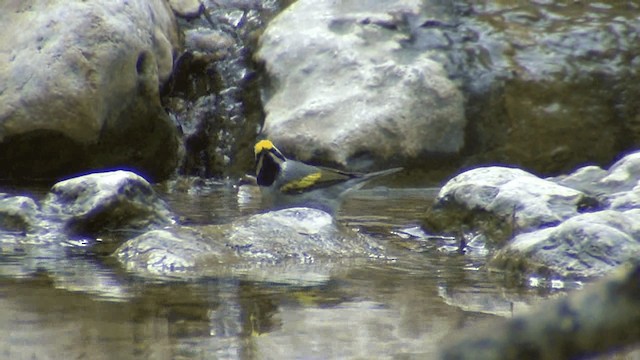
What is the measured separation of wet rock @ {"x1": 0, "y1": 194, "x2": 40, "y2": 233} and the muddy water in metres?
0.63

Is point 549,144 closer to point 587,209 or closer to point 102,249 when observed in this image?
point 587,209

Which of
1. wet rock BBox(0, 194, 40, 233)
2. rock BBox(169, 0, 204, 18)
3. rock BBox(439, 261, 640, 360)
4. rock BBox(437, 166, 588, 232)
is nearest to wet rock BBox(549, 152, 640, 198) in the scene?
rock BBox(437, 166, 588, 232)

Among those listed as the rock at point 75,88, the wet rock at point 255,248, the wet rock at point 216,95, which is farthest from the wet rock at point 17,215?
the wet rock at point 216,95

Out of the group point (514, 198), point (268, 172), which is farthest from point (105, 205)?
point (514, 198)

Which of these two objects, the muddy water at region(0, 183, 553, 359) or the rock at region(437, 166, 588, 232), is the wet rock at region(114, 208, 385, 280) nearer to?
the muddy water at region(0, 183, 553, 359)

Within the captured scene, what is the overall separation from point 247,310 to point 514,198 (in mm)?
2577

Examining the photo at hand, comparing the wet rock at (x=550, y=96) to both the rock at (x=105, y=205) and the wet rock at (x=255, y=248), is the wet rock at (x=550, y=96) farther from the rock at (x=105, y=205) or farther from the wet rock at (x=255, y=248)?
the wet rock at (x=255, y=248)

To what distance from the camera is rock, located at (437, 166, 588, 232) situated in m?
5.78

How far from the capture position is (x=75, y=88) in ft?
28.8

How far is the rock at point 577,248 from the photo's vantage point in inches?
190

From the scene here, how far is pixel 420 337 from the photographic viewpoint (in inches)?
135

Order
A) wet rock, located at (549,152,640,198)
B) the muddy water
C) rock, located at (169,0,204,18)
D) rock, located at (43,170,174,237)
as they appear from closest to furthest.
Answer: the muddy water < rock, located at (43,170,174,237) < wet rock, located at (549,152,640,198) < rock, located at (169,0,204,18)

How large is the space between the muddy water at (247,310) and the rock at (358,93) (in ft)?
A: 10.9

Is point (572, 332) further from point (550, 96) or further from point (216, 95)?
point (216, 95)
